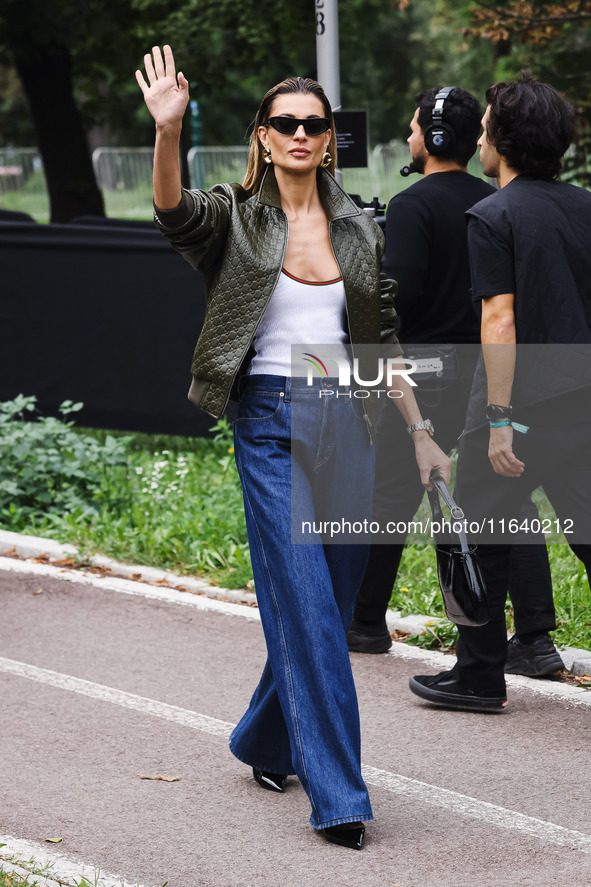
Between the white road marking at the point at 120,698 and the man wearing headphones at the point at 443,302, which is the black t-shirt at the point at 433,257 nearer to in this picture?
the man wearing headphones at the point at 443,302

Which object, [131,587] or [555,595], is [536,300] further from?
[131,587]

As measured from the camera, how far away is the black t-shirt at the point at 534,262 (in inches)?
167

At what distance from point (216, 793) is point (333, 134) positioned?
211 cm

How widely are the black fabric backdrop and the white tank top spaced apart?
5.24 metres

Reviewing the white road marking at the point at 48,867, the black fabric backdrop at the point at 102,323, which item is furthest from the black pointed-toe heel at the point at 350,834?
the black fabric backdrop at the point at 102,323

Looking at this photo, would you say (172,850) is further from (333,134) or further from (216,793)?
(333,134)

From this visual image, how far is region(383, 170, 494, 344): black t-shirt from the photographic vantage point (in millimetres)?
5164

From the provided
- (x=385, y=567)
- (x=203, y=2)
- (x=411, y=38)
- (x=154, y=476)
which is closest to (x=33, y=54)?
(x=203, y=2)

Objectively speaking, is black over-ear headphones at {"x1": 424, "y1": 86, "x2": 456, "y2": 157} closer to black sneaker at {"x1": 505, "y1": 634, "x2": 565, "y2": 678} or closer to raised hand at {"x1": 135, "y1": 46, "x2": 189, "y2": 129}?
raised hand at {"x1": 135, "y1": 46, "x2": 189, "y2": 129}

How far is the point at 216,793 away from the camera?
4184 millimetres

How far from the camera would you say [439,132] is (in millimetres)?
5152

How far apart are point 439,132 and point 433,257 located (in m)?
0.49

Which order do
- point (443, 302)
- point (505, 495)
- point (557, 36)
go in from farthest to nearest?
point (557, 36), point (443, 302), point (505, 495)

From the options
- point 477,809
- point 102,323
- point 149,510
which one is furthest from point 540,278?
point 102,323
